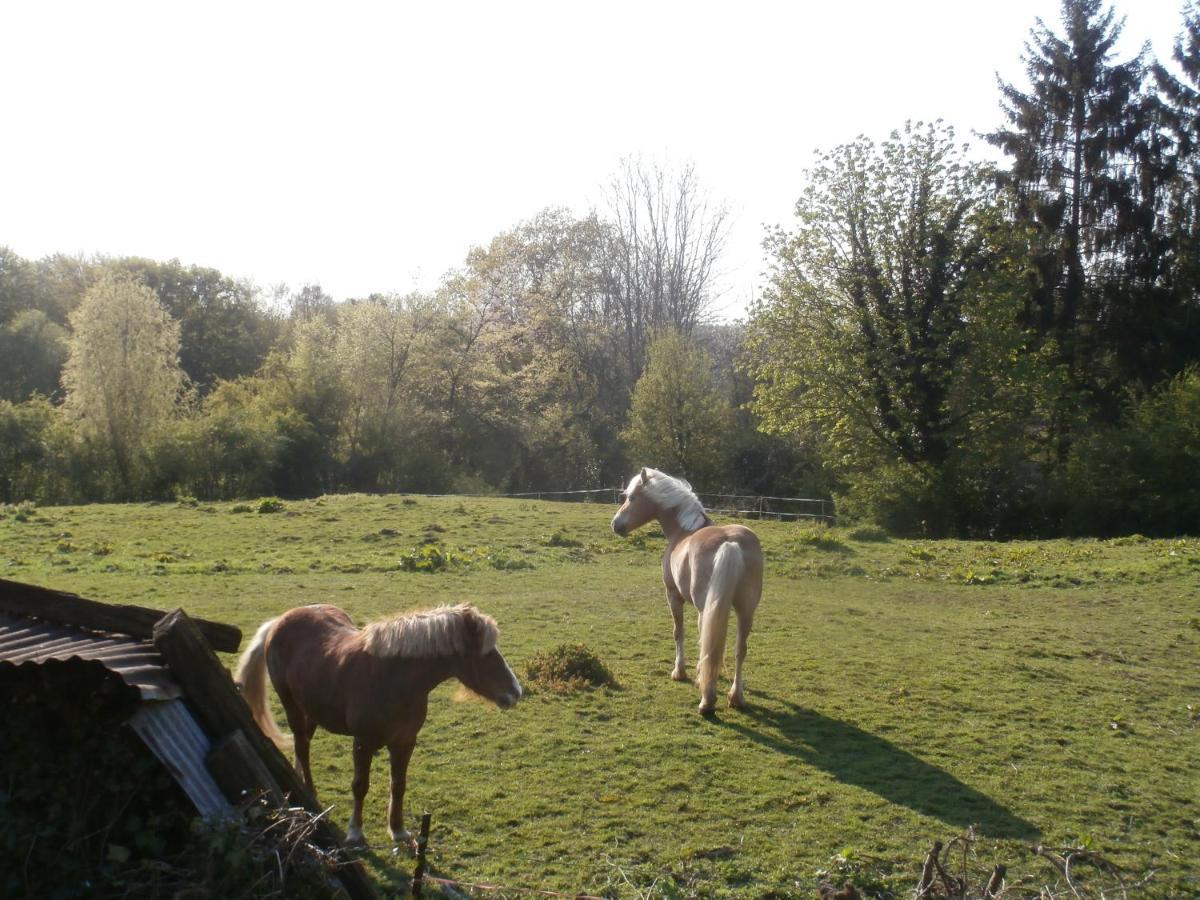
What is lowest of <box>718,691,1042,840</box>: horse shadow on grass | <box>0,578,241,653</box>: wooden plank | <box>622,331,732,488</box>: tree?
<box>718,691,1042,840</box>: horse shadow on grass

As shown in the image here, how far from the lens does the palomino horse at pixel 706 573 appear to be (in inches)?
324

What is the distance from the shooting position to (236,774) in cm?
405

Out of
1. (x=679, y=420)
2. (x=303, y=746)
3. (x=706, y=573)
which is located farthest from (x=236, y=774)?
(x=679, y=420)

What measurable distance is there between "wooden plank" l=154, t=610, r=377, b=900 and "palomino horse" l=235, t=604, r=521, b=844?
908 millimetres

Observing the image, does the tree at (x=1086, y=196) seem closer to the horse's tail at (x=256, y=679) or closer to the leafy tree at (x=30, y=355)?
the horse's tail at (x=256, y=679)

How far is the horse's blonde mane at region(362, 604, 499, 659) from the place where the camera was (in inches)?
206

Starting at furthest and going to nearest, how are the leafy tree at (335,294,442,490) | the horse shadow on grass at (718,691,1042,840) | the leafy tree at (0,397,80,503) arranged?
the leafy tree at (335,294,442,490) < the leafy tree at (0,397,80,503) < the horse shadow on grass at (718,691,1042,840)

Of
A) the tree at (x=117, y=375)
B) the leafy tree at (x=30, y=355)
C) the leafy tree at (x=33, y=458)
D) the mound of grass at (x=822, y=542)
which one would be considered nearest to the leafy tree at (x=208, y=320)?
the leafy tree at (x=30, y=355)

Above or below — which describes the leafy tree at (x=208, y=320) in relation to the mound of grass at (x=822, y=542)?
above

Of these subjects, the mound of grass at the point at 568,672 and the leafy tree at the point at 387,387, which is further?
the leafy tree at the point at 387,387

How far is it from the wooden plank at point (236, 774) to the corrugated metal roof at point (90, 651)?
33 centimetres

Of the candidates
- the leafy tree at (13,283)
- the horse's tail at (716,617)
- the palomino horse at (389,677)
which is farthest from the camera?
the leafy tree at (13,283)

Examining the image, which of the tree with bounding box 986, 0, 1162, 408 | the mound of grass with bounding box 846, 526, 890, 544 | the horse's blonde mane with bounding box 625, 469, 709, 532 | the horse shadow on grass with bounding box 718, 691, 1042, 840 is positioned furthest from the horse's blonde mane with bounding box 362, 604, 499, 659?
the tree with bounding box 986, 0, 1162, 408

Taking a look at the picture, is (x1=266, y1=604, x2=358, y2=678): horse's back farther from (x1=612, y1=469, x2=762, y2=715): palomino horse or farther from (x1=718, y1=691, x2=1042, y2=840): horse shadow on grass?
(x1=718, y1=691, x2=1042, y2=840): horse shadow on grass
